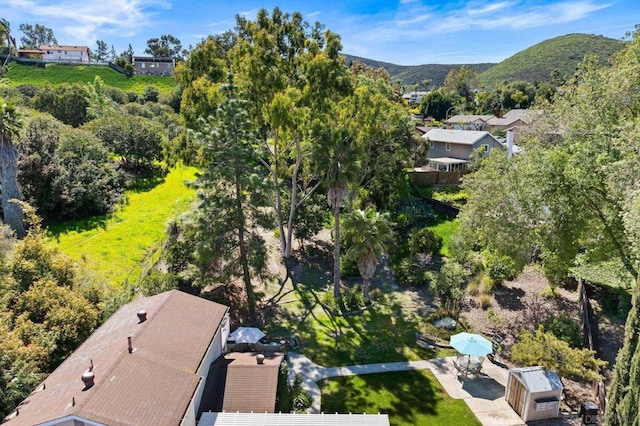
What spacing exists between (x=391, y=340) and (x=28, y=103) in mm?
55078

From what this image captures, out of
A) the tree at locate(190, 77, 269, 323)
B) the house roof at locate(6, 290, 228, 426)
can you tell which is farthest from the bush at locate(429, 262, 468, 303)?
the house roof at locate(6, 290, 228, 426)

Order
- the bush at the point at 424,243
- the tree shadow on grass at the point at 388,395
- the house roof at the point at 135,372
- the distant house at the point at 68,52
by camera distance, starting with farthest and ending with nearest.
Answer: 1. the distant house at the point at 68,52
2. the bush at the point at 424,243
3. the tree shadow on grass at the point at 388,395
4. the house roof at the point at 135,372

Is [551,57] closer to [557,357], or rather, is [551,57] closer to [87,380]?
[557,357]

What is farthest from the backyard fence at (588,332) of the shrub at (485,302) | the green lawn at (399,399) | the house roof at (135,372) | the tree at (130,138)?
the tree at (130,138)

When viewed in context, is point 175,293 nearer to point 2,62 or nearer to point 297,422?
point 297,422

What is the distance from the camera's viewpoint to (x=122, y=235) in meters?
25.7

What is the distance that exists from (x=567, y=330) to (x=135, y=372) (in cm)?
1906

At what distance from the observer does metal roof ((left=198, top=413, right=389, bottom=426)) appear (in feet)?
40.1

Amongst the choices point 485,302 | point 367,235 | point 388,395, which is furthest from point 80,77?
point 388,395

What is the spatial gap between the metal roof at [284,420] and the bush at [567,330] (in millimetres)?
11610

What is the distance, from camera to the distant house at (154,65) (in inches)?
4355

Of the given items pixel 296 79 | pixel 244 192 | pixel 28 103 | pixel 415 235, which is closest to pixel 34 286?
pixel 244 192

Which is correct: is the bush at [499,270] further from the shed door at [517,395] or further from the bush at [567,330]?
the shed door at [517,395]

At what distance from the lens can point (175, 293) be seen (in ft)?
56.5
